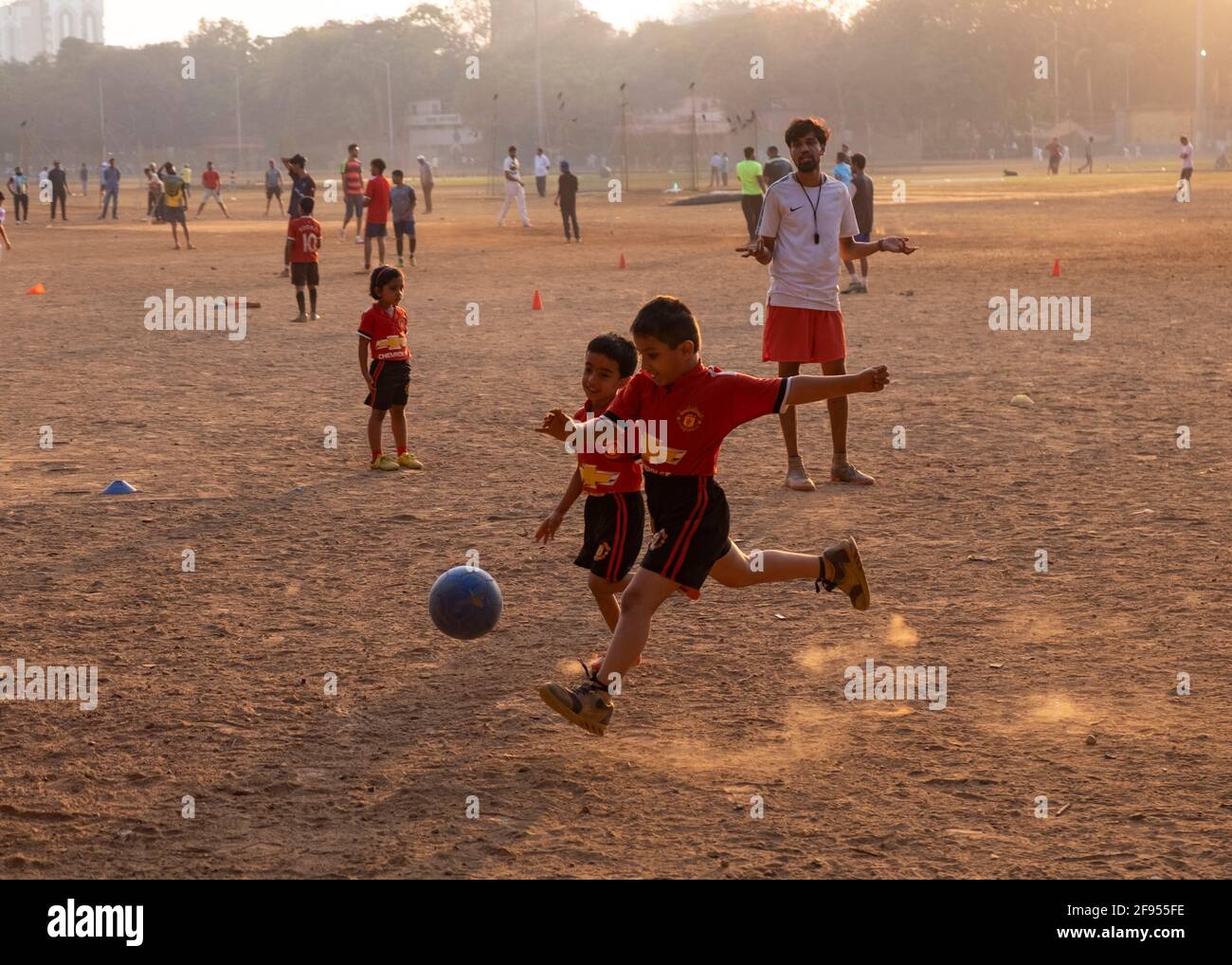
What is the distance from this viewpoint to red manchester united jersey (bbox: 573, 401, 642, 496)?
594 centimetres

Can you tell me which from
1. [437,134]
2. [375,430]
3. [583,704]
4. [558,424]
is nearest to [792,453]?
[375,430]

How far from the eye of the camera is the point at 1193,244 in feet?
91.2

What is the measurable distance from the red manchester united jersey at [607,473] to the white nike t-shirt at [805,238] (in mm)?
3589

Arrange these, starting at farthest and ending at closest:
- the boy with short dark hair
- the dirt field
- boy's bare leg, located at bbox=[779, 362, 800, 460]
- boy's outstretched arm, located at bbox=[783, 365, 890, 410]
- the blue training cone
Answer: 1. the boy with short dark hair
2. the blue training cone
3. boy's bare leg, located at bbox=[779, 362, 800, 460]
4. boy's outstretched arm, located at bbox=[783, 365, 890, 410]
5. the dirt field

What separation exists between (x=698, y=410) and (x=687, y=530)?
0.44m

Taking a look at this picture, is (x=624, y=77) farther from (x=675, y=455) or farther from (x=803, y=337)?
(x=675, y=455)

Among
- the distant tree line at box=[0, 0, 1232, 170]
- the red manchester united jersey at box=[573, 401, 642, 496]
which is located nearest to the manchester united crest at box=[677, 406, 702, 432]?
the red manchester united jersey at box=[573, 401, 642, 496]

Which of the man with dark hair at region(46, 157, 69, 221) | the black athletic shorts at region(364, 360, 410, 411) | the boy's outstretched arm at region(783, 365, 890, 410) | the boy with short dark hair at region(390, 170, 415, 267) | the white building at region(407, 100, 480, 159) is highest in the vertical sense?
the white building at region(407, 100, 480, 159)

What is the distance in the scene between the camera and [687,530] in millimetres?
5512

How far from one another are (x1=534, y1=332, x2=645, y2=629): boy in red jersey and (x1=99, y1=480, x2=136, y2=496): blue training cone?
469 cm

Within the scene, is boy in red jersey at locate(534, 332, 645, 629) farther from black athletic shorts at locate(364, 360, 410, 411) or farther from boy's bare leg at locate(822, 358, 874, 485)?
black athletic shorts at locate(364, 360, 410, 411)
